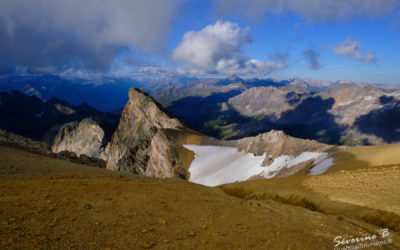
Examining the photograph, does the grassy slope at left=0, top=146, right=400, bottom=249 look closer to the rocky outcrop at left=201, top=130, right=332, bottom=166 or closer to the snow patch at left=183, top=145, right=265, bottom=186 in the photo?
the rocky outcrop at left=201, top=130, right=332, bottom=166

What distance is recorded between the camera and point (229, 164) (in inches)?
2842

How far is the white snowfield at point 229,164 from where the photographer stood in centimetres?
5538

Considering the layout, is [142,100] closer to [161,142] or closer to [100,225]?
[161,142]

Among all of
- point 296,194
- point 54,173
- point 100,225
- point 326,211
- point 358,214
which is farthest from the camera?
point 296,194

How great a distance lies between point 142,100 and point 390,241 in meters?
Answer: 126

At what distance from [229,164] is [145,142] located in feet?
136

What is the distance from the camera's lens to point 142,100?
12812 cm

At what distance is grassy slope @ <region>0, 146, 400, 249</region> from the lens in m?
9.42

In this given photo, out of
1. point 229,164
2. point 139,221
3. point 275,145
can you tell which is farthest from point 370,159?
point 229,164

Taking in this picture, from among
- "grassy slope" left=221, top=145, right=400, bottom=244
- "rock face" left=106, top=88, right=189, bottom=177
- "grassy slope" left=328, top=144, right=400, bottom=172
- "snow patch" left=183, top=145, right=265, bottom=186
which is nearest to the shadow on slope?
"grassy slope" left=221, top=145, right=400, bottom=244

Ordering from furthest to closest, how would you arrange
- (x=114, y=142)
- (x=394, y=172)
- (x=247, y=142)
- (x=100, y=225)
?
(x=114, y=142)
(x=247, y=142)
(x=394, y=172)
(x=100, y=225)

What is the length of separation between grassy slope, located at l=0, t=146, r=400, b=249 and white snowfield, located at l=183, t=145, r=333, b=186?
128ft

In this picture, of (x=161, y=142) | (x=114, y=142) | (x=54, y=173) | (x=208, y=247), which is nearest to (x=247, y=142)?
(x=161, y=142)

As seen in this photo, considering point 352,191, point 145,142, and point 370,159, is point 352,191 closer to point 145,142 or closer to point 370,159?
point 370,159
